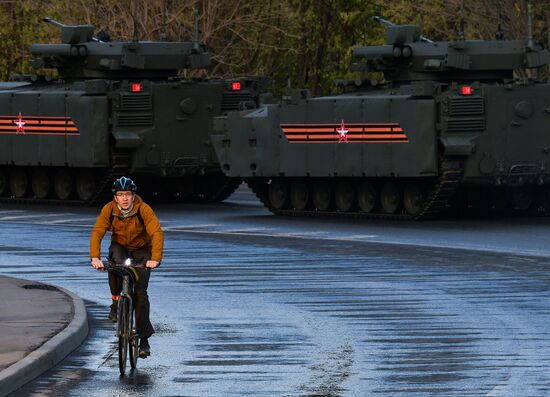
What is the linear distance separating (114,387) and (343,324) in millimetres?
4498

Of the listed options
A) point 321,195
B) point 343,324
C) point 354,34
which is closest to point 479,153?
point 321,195

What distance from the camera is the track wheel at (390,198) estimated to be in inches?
1361

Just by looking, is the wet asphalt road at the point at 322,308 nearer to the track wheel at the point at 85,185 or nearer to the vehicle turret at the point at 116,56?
the track wheel at the point at 85,185

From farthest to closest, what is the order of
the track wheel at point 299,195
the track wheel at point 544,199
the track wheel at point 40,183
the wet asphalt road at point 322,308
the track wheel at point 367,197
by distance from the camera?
the track wheel at point 40,183 → the track wheel at point 299,195 → the track wheel at point 544,199 → the track wheel at point 367,197 → the wet asphalt road at point 322,308

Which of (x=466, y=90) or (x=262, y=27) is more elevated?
(x=262, y=27)

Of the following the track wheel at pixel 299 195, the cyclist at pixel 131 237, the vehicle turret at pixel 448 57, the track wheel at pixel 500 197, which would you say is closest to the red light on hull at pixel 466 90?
the vehicle turret at pixel 448 57

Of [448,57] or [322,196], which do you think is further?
[322,196]

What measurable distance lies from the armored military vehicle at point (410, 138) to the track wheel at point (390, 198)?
0.7 inches

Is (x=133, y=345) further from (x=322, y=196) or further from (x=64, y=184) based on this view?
(x=64, y=184)

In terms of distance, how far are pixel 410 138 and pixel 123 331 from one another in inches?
780

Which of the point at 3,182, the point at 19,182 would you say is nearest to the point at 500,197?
the point at 19,182

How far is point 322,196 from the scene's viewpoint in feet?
118

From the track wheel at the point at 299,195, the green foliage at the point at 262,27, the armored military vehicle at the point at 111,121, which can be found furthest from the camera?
the green foliage at the point at 262,27

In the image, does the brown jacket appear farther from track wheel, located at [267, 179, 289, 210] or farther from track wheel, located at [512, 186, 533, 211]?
track wheel, located at [267, 179, 289, 210]
